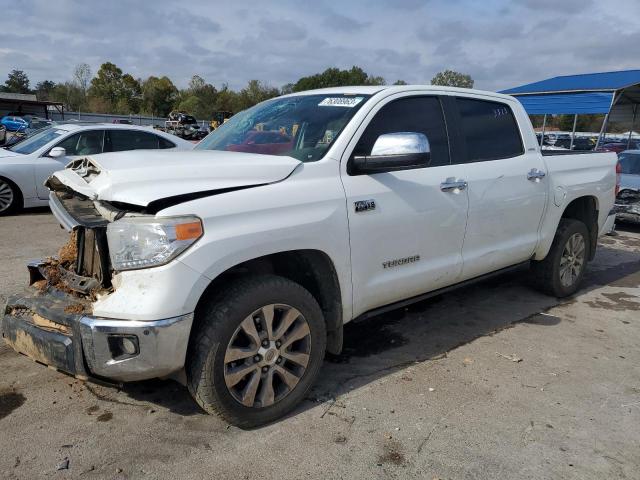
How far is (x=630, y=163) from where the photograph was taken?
1065cm

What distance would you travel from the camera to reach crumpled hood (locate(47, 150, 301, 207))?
2686 millimetres

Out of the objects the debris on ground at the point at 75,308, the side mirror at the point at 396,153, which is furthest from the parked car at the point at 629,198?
the debris on ground at the point at 75,308

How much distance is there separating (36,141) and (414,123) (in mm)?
7955

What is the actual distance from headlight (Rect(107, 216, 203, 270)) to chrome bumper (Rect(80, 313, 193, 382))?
28cm

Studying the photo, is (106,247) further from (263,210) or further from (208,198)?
(263,210)

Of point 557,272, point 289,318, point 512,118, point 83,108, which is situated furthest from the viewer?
point 83,108

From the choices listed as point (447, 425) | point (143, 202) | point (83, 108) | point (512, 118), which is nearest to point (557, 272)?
point (512, 118)

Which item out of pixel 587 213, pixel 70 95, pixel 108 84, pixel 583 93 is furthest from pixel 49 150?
pixel 108 84

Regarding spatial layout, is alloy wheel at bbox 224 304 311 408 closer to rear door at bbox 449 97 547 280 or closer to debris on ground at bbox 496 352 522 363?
rear door at bbox 449 97 547 280

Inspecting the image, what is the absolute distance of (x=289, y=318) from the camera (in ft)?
9.70

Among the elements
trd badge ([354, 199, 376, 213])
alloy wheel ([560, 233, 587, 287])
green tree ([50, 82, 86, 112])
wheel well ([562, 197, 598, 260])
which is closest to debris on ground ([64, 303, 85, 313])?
trd badge ([354, 199, 376, 213])

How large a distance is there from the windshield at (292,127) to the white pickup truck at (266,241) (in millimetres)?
16

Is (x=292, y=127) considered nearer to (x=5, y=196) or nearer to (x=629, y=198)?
(x=5, y=196)

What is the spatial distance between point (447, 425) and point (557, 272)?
9.24ft
